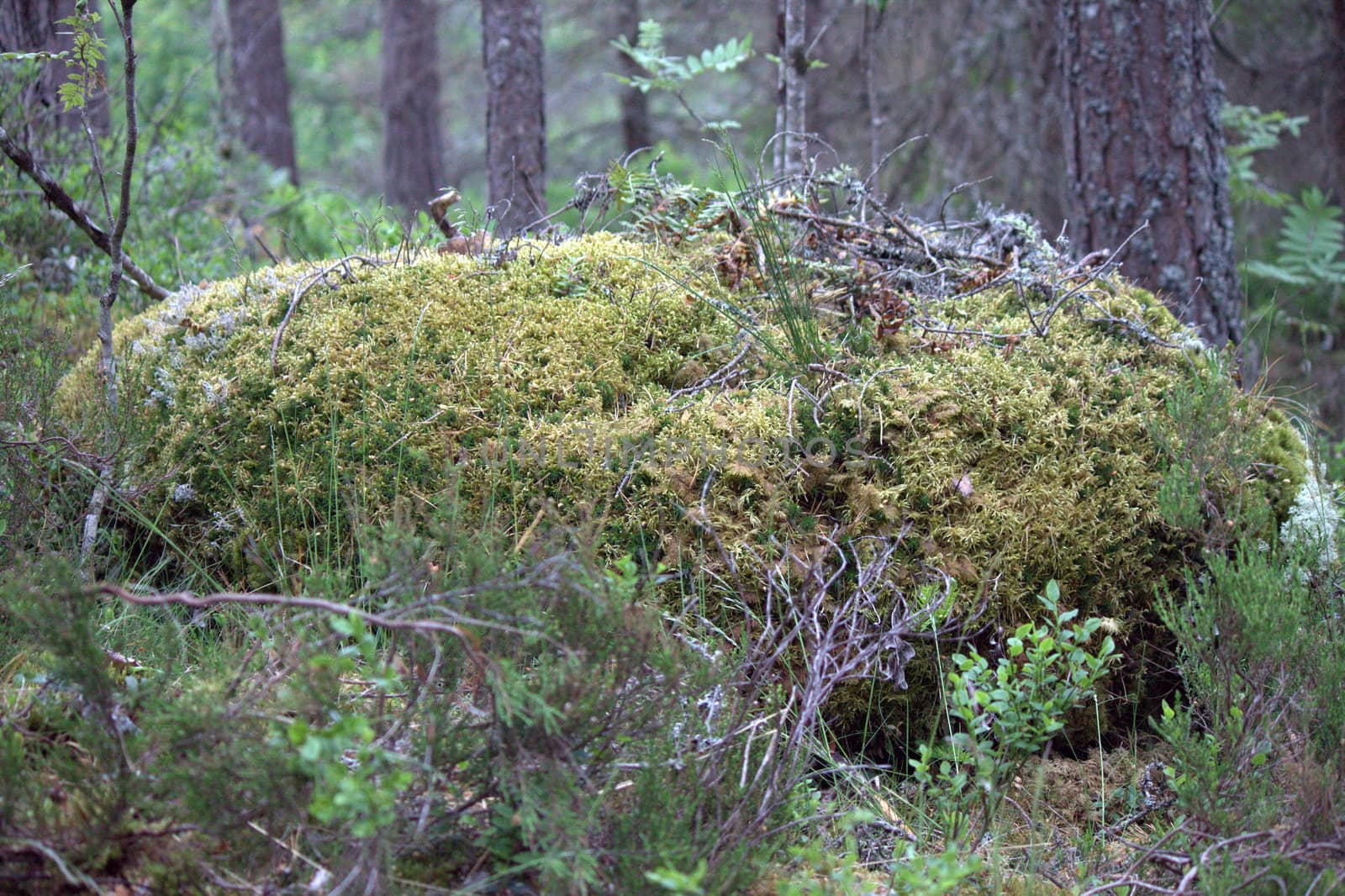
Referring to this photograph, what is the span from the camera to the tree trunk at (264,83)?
35.4 feet

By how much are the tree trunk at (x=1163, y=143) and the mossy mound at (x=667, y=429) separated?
1.62 meters

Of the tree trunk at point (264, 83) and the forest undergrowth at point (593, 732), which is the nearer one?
the forest undergrowth at point (593, 732)

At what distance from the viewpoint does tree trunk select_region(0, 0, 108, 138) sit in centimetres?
516

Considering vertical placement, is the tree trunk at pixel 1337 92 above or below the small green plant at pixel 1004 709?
above

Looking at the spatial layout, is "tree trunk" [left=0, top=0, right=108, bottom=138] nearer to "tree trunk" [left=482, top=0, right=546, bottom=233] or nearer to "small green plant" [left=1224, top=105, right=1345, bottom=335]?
"tree trunk" [left=482, top=0, right=546, bottom=233]

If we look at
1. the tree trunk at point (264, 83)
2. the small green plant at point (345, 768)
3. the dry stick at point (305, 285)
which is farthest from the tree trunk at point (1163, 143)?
the tree trunk at point (264, 83)

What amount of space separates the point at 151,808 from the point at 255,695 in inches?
10.1

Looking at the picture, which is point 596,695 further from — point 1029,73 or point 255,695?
point 1029,73

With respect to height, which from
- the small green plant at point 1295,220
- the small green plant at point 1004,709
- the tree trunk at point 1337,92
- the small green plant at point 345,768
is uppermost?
the tree trunk at point 1337,92

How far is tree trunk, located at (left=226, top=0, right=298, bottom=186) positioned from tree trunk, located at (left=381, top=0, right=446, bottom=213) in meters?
1.17

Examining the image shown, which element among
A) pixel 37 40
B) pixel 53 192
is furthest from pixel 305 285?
pixel 37 40

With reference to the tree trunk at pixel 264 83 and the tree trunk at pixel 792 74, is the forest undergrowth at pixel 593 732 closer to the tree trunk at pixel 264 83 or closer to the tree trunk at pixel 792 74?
the tree trunk at pixel 792 74

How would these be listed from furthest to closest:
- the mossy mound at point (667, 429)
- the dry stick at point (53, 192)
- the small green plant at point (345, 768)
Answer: the dry stick at point (53, 192)
the mossy mound at point (667, 429)
the small green plant at point (345, 768)

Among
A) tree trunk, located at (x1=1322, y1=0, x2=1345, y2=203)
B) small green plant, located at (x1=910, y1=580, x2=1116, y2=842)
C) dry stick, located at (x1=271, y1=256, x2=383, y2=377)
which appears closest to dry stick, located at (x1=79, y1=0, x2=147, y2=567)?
dry stick, located at (x1=271, y1=256, x2=383, y2=377)
